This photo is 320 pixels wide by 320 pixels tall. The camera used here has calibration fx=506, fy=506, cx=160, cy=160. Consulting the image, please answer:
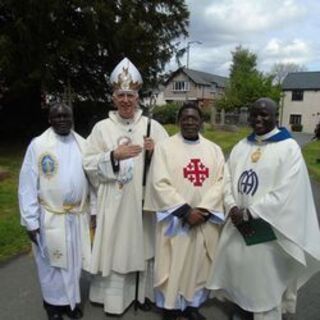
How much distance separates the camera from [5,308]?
5133 mm

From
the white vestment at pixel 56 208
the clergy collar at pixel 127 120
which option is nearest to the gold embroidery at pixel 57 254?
the white vestment at pixel 56 208

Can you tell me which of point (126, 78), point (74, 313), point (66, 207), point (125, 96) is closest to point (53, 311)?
point (74, 313)

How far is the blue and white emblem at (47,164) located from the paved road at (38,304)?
4.83 ft

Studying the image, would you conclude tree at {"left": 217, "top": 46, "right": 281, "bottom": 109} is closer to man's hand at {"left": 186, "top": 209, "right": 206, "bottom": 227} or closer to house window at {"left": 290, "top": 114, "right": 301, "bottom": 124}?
house window at {"left": 290, "top": 114, "right": 301, "bottom": 124}

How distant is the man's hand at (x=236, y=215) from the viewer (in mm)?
4430

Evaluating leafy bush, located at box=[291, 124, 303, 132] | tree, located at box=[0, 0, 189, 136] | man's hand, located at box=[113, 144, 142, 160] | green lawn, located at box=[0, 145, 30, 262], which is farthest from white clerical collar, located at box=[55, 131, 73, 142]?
leafy bush, located at box=[291, 124, 303, 132]

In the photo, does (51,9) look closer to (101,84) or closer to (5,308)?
(101,84)

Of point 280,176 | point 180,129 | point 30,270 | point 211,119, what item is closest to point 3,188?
point 30,270

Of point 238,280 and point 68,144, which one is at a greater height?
point 68,144

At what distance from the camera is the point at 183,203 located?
459 cm

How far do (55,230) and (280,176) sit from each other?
212 centimetres

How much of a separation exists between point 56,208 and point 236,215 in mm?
1669

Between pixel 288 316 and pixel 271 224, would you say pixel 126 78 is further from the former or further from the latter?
pixel 288 316

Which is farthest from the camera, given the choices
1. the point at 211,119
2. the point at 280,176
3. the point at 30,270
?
the point at 211,119
